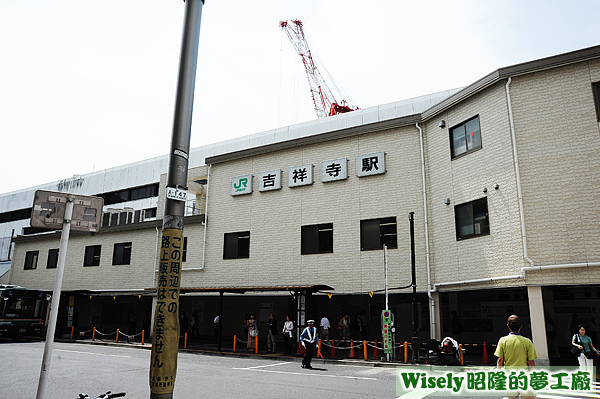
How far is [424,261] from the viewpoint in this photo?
1950 cm

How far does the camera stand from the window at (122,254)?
97.5 feet

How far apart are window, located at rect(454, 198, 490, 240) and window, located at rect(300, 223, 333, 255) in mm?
6156

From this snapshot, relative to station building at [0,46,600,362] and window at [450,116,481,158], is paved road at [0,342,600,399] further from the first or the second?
window at [450,116,481,158]

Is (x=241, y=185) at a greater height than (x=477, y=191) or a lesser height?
greater

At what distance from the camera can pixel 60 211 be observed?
21.3ft

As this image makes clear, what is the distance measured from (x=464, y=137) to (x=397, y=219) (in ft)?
15.0

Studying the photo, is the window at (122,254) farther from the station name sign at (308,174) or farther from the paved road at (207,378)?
the paved road at (207,378)

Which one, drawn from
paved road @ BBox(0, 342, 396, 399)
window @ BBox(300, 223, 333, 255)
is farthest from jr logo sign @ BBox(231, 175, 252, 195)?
paved road @ BBox(0, 342, 396, 399)

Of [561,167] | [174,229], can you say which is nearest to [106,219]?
[561,167]

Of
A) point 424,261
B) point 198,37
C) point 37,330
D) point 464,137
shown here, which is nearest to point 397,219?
point 424,261

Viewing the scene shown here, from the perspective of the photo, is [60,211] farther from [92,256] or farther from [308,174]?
[92,256]

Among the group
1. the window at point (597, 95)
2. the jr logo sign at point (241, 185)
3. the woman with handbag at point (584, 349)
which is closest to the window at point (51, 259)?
the jr logo sign at point (241, 185)

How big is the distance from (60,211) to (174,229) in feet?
6.50

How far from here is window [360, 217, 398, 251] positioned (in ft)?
67.2
